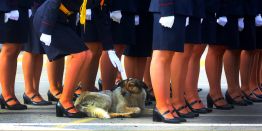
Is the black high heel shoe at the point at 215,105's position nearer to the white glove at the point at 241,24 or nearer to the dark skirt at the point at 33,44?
the white glove at the point at 241,24

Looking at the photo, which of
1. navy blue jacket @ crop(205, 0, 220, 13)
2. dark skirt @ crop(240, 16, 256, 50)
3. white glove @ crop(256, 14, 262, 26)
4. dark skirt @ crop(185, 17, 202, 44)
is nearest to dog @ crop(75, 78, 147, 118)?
dark skirt @ crop(185, 17, 202, 44)

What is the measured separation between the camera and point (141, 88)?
8.04 metres

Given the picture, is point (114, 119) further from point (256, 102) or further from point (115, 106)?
point (256, 102)

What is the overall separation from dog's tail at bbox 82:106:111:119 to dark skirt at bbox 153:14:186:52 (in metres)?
0.91

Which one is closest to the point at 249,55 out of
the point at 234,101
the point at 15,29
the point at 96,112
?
the point at 234,101

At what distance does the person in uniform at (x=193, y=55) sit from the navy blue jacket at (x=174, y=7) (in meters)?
0.21

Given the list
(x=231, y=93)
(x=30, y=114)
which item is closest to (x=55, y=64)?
(x=30, y=114)

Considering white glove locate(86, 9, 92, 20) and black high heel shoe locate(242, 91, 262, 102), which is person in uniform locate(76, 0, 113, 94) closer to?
white glove locate(86, 9, 92, 20)

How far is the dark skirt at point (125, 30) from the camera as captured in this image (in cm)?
880

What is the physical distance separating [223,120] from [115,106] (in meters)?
1.15

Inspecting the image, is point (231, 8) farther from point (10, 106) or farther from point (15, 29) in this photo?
point (10, 106)

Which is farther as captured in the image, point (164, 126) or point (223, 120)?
point (223, 120)

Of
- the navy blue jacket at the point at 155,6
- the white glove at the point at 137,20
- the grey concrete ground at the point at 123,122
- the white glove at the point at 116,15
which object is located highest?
the navy blue jacket at the point at 155,6

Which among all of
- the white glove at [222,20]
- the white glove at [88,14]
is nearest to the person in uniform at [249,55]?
the white glove at [222,20]
